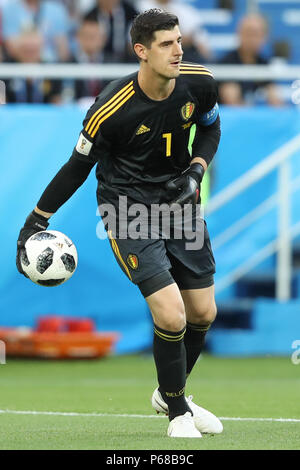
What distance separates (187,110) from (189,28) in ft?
25.4

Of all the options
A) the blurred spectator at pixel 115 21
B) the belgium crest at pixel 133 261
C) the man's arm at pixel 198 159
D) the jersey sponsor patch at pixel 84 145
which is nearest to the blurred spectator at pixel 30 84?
the blurred spectator at pixel 115 21

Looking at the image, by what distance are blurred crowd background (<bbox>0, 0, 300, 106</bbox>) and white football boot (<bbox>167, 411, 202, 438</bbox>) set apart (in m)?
6.48

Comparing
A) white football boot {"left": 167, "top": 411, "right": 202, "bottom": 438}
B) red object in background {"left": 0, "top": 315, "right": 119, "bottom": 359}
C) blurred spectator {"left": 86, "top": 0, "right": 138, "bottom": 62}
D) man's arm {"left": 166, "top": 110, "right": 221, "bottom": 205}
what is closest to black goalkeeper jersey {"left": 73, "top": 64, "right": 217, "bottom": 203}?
man's arm {"left": 166, "top": 110, "right": 221, "bottom": 205}

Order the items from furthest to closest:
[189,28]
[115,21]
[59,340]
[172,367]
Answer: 1. [189,28]
2. [115,21]
3. [59,340]
4. [172,367]

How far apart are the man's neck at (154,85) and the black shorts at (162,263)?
84cm

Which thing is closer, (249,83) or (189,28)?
(249,83)

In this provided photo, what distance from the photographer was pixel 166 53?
6121mm

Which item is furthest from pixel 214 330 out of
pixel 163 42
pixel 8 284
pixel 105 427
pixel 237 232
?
pixel 163 42

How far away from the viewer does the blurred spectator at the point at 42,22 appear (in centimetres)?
1309

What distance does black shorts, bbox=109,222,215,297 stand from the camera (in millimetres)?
6074

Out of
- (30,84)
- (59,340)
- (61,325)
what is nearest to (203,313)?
(59,340)

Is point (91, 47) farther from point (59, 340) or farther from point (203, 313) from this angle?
point (203, 313)

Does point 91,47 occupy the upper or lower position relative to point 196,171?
lower

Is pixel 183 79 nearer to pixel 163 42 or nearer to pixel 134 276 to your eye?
pixel 163 42
